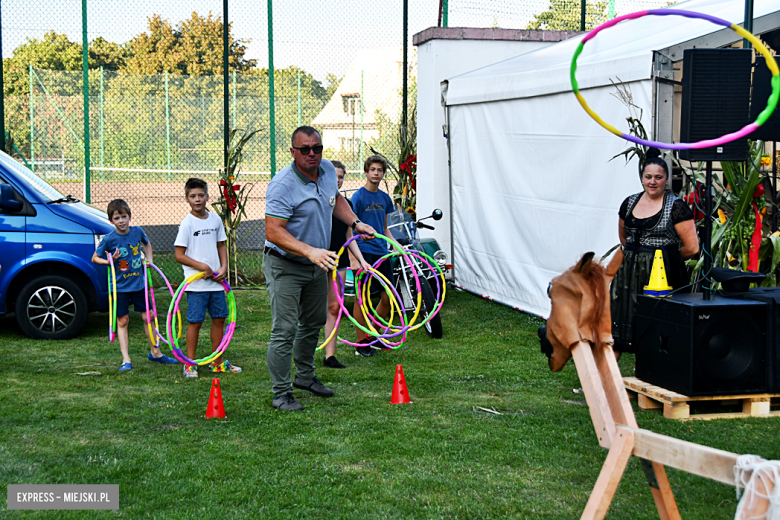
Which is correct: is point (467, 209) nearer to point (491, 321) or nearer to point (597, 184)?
point (491, 321)

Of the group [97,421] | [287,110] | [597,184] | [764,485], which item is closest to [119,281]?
[97,421]

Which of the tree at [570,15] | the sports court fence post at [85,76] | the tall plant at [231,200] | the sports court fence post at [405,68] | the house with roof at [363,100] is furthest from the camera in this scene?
the tree at [570,15]

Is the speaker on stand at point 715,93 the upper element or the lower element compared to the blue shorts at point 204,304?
upper

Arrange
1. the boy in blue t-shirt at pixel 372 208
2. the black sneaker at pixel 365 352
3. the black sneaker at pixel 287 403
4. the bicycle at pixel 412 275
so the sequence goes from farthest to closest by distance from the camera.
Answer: the bicycle at pixel 412 275
the black sneaker at pixel 365 352
the boy in blue t-shirt at pixel 372 208
the black sneaker at pixel 287 403

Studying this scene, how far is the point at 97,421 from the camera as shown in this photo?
5312 mm

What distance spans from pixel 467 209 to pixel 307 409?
592cm

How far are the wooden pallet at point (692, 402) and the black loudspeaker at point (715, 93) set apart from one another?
1.62m

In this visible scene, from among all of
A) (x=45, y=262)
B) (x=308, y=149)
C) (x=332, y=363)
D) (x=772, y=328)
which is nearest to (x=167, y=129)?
(x=45, y=262)

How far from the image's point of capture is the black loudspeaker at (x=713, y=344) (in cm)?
Result: 518

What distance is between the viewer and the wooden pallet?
17.3 ft

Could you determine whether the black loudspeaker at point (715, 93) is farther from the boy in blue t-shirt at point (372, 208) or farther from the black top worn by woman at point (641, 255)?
the boy in blue t-shirt at point (372, 208)

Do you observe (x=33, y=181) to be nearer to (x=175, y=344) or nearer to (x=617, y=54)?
(x=175, y=344)

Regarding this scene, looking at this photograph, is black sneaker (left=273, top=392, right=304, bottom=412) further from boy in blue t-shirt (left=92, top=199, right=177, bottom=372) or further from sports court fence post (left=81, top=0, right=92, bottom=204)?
sports court fence post (left=81, top=0, right=92, bottom=204)

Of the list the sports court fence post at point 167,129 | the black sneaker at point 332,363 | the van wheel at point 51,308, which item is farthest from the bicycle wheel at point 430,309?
the sports court fence post at point 167,129
